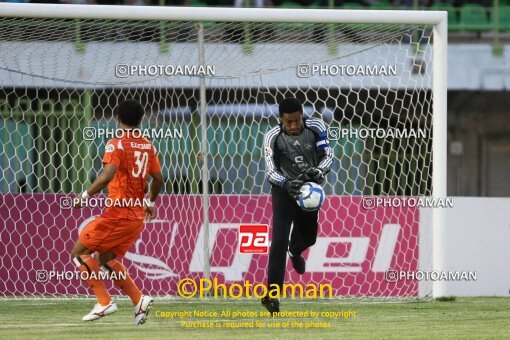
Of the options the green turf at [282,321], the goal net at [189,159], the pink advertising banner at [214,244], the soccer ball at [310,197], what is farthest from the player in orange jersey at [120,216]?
the pink advertising banner at [214,244]

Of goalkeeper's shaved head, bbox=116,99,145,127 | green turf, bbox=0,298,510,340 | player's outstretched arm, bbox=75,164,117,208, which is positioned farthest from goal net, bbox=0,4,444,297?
player's outstretched arm, bbox=75,164,117,208

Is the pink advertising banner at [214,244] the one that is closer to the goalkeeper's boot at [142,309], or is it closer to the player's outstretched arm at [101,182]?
the goalkeeper's boot at [142,309]

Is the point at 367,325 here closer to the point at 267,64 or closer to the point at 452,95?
the point at 267,64

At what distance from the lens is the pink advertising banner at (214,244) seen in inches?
449

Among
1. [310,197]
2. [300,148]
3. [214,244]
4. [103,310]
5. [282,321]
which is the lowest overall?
[214,244]

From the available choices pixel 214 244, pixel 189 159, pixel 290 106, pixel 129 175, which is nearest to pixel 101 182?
pixel 129 175

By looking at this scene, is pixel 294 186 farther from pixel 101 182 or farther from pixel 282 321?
pixel 101 182

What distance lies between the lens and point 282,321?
836 cm

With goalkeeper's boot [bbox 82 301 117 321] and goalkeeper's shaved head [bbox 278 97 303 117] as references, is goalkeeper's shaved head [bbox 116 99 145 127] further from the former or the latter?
goalkeeper's boot [bbox 82 301 117 321]

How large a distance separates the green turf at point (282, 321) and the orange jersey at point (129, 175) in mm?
845

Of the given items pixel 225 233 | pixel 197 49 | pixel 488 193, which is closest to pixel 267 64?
pixel 197 49

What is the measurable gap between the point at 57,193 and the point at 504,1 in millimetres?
12240

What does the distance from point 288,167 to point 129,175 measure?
134 cm

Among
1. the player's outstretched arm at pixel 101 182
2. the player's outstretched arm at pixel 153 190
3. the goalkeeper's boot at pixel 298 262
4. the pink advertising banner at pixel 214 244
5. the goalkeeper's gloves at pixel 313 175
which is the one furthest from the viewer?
the pink advertising banner at pixel 214 244
